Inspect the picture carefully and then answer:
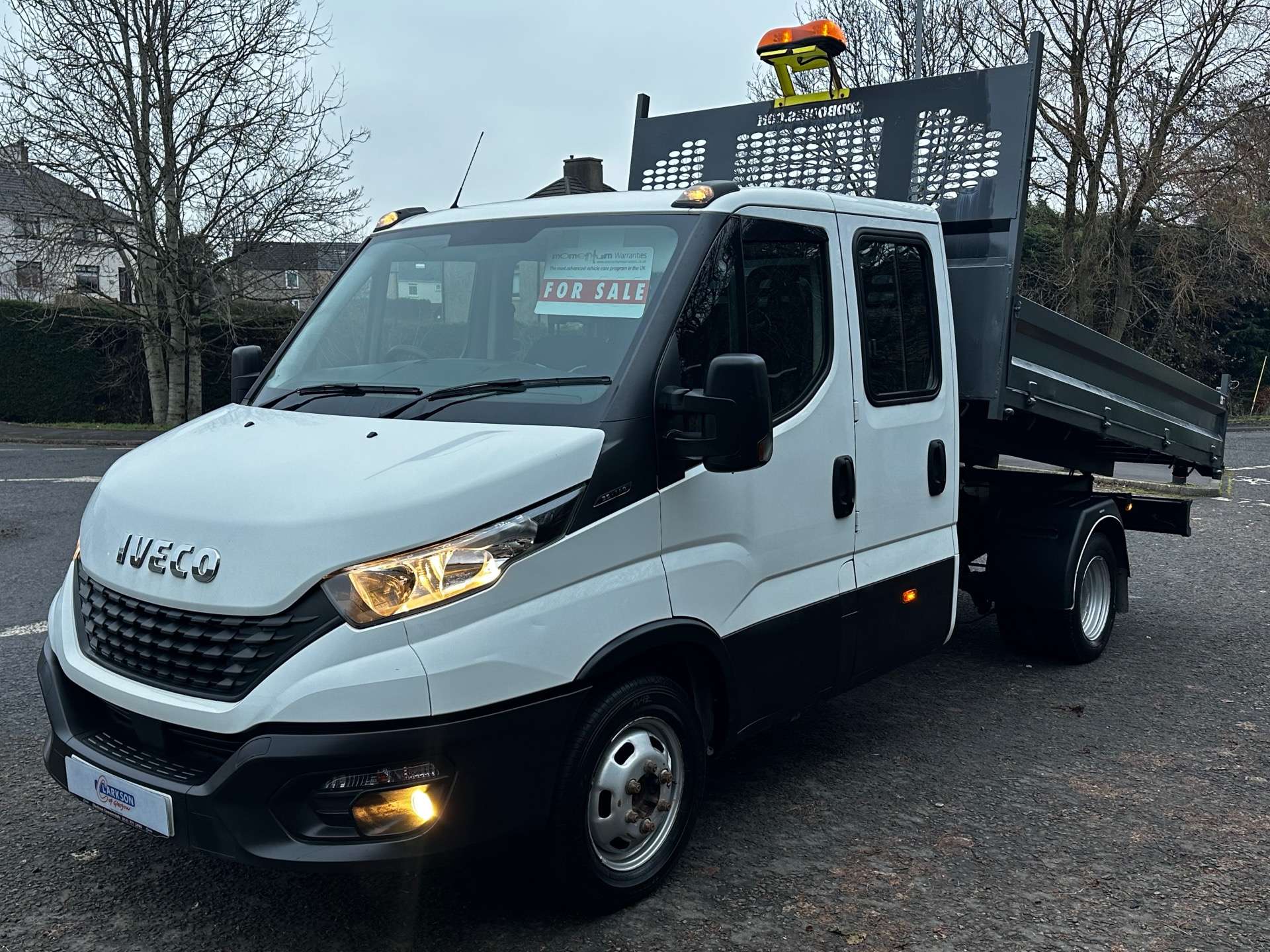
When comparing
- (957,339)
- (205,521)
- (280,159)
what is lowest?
(205,521)

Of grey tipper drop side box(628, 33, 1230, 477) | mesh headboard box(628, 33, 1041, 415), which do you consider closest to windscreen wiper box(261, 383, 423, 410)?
grey tipper drop side box(628, 33, 1230, 477)

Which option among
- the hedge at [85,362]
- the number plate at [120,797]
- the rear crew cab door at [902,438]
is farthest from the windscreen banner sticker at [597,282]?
the hedge at [85,362]

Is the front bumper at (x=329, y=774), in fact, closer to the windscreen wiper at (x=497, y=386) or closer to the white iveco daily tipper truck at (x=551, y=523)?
the white iveco daily tipper truck at (x=551, y=523)

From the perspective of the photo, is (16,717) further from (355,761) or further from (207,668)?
(355,761)

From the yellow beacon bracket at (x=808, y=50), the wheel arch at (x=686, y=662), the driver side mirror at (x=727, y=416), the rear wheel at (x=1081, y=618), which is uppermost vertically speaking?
the yellow beacon bracket at (x=808, y=50)

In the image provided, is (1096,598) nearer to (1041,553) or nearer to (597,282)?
(1041,553)

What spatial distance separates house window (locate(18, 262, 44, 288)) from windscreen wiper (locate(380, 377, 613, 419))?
67.7 feet

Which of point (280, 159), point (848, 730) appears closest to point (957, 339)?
point (848, 730)

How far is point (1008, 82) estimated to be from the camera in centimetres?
537

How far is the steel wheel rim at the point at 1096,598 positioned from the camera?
654cm

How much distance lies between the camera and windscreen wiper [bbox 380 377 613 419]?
3566 mm

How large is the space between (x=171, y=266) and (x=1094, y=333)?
19479mm

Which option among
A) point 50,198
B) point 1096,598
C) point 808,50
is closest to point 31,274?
point 50,198

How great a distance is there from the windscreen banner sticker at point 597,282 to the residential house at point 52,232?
19.5 meters
